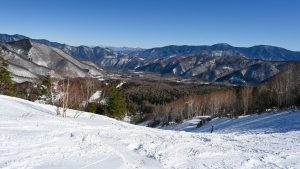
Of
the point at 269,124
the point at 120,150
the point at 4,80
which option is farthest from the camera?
the point at 4,80

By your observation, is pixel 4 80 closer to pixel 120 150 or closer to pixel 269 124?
pixel 269 124

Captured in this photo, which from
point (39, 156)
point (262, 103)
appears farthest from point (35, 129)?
point (262, 103)

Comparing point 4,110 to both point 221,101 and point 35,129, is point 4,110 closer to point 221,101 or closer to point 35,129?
point 35,129

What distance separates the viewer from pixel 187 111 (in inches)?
4336

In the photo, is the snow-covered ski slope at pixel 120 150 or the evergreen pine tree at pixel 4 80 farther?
the evergreen pine tree at pixel 4 80

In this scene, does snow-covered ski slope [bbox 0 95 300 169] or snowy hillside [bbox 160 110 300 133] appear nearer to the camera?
snow-covered ski slope [bbox 0 95 300 169]

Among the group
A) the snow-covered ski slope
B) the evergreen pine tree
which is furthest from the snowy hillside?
the evergreen pine tree

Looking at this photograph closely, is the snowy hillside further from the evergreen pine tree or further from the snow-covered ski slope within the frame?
the evergreen pine tree

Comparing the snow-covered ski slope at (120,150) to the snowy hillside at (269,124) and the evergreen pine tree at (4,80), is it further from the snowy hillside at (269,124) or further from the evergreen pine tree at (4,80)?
the evergreen pine tree at (4,80)

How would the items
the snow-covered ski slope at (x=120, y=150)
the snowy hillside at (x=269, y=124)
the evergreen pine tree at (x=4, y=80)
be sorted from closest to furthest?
the snow-covered ski slope at (x=120, y=150) → the snowy hillside at (x=269, y=124) → the evergreen pine tree at (x=4, y=80)

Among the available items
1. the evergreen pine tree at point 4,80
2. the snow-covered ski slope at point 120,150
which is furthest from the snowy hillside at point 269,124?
the evergreen pine tree at point 4,80

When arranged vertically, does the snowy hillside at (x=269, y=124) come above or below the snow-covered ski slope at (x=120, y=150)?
below

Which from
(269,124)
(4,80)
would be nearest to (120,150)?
(269,124)

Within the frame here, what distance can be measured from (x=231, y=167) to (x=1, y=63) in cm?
5212
